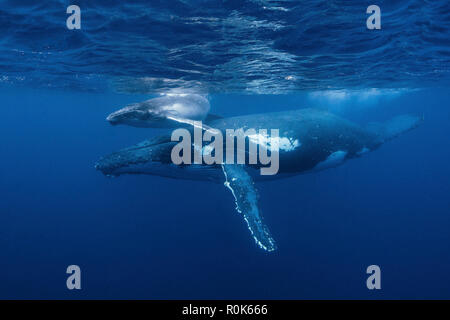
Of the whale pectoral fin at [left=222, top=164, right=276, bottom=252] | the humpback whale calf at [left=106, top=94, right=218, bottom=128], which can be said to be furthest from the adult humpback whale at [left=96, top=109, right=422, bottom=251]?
the humpback whale calf at [left=106, top=94, right=218, bottom=128]

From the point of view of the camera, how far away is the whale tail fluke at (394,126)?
12.8 m

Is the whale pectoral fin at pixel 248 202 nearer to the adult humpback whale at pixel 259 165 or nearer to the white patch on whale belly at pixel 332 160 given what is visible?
the adult humpback whale at pixel 259 165

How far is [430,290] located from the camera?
64.2 ft

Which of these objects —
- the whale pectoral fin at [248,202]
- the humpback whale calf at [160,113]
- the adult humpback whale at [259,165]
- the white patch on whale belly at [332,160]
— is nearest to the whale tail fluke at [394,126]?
the adult humpback whale at [259,165]

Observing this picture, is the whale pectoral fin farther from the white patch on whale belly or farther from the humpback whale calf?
the white patch on whale belly

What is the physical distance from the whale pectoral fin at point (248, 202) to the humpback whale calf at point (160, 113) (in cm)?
173

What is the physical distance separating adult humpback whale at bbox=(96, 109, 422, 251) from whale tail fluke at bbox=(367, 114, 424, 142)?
70 mm

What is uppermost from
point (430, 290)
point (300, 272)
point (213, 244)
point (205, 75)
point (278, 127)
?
point (205, 75)

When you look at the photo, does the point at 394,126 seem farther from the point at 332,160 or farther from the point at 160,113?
the point at 160,113

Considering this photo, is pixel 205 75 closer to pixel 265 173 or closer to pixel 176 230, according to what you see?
pixel 265 173

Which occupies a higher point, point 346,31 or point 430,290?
point 346,31

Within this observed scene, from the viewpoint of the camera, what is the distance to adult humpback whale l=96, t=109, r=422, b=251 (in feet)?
25.3

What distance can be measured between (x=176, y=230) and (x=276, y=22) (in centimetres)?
2059

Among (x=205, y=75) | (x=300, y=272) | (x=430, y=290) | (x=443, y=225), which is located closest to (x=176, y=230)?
(x=300, y=272)
